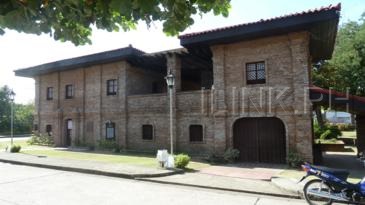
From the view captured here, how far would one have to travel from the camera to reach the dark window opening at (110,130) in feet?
69.9

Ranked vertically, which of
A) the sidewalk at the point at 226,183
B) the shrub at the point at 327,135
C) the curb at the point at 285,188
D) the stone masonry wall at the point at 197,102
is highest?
the stone masonry wall at the point at 197,102

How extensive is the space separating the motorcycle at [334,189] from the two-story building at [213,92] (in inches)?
245

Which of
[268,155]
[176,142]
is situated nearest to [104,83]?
[176,142]

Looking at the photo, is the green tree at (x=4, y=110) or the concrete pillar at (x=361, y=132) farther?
the green tree at (x=4, y=110)

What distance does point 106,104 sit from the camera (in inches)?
856

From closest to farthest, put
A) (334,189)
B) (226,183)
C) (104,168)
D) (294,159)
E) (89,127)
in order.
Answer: (334,189) < (226,183) < (104,168) < (294,159) < (89,127)

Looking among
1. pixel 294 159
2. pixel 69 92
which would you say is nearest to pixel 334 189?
pixel 294 159

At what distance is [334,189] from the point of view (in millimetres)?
7500

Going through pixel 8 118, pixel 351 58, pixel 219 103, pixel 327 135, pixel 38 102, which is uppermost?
pixel 351 58

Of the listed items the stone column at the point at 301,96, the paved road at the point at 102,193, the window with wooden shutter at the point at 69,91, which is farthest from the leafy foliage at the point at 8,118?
the stone column at the point at 301,96

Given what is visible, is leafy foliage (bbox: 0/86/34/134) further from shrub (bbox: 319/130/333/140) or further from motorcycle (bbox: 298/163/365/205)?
motorcycle (bbox: 298/163/365/205)

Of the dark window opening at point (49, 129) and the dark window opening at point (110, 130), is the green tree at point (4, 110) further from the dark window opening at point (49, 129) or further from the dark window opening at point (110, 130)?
the dark window opening at point (110, 130)

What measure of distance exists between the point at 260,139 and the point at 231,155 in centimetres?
171

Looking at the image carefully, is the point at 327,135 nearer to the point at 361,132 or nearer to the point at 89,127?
the point at 361,132
